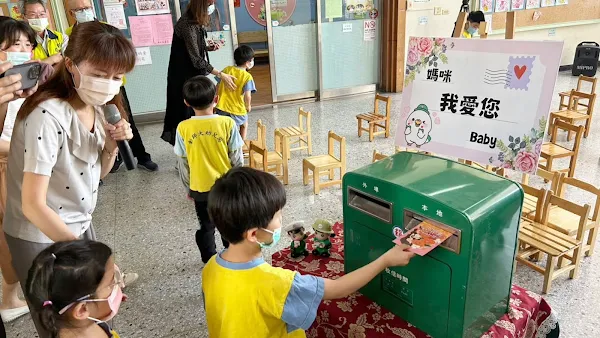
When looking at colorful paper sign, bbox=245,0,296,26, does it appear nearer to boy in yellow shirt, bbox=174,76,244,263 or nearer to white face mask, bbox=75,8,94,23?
white face mask, bbox=75,8,94,23

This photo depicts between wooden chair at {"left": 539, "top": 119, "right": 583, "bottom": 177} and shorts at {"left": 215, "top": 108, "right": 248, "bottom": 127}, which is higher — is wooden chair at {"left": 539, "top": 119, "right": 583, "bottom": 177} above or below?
below

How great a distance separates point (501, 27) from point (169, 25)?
16.5 feet

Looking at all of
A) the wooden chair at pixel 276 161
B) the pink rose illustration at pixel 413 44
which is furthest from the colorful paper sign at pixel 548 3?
the pink rose illustration at pixel 413 44

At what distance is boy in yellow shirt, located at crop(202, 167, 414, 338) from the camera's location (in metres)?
1.08

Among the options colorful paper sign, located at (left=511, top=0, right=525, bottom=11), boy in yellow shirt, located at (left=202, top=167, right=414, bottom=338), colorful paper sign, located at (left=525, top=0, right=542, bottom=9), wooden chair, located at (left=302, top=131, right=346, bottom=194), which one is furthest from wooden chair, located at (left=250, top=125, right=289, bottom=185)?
colorful paper sign, located at (left=525, top=0, right=542, bottom=9)

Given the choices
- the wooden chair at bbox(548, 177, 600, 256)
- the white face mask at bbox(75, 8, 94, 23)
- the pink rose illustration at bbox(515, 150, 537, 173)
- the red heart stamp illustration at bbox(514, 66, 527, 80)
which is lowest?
the wooden chair at bbox(548, 177, 600, 256)

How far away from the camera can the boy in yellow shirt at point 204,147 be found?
2.27 metres

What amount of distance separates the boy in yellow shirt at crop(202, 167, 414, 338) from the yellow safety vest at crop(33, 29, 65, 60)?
274 cm

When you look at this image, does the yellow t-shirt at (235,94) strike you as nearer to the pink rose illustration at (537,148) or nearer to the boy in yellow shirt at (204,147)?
the boy in yellow shirt at (204,147)

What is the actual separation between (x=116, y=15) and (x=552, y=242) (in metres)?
4.82

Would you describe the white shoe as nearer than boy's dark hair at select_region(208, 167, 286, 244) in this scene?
No

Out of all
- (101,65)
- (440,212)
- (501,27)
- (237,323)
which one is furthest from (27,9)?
(501,27)

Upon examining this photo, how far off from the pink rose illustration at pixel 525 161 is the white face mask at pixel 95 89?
128 centimetres

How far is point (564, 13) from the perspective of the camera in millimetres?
7262
